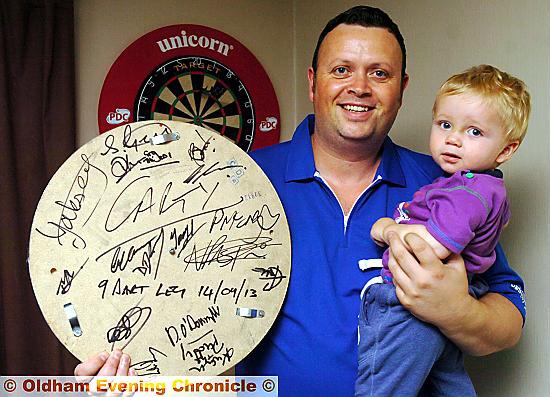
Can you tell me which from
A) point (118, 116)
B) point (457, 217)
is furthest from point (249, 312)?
point (118, 116)

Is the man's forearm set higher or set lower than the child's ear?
lower

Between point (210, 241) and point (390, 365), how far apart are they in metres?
0.44

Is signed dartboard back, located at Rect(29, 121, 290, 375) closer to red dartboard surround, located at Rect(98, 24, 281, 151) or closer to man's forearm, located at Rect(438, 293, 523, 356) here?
man's forearm, located at Rect(438, 293, 523, 356)

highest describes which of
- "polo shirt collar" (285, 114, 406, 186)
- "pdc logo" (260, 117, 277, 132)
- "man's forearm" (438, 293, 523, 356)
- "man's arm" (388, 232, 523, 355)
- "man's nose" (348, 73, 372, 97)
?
"man's nose" (348, 73, 372, 97)

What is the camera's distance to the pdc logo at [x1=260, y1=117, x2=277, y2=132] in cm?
282

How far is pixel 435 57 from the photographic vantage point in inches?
80.6

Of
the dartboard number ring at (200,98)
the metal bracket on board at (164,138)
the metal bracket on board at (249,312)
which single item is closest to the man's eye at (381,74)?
the metal bracket on board at (164,138)

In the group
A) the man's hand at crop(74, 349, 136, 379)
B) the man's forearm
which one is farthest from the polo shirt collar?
the man's hand at crop(74, 349, 136, 379)

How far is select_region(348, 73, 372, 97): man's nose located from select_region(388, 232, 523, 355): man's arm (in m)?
0.34

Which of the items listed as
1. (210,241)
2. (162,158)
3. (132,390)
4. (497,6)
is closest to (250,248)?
(210,241)

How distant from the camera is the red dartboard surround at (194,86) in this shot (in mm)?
2566

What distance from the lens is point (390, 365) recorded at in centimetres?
139

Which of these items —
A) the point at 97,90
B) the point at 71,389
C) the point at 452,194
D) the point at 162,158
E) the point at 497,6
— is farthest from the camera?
the point at 97,90

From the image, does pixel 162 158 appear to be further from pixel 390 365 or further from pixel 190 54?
pixel 190 54
